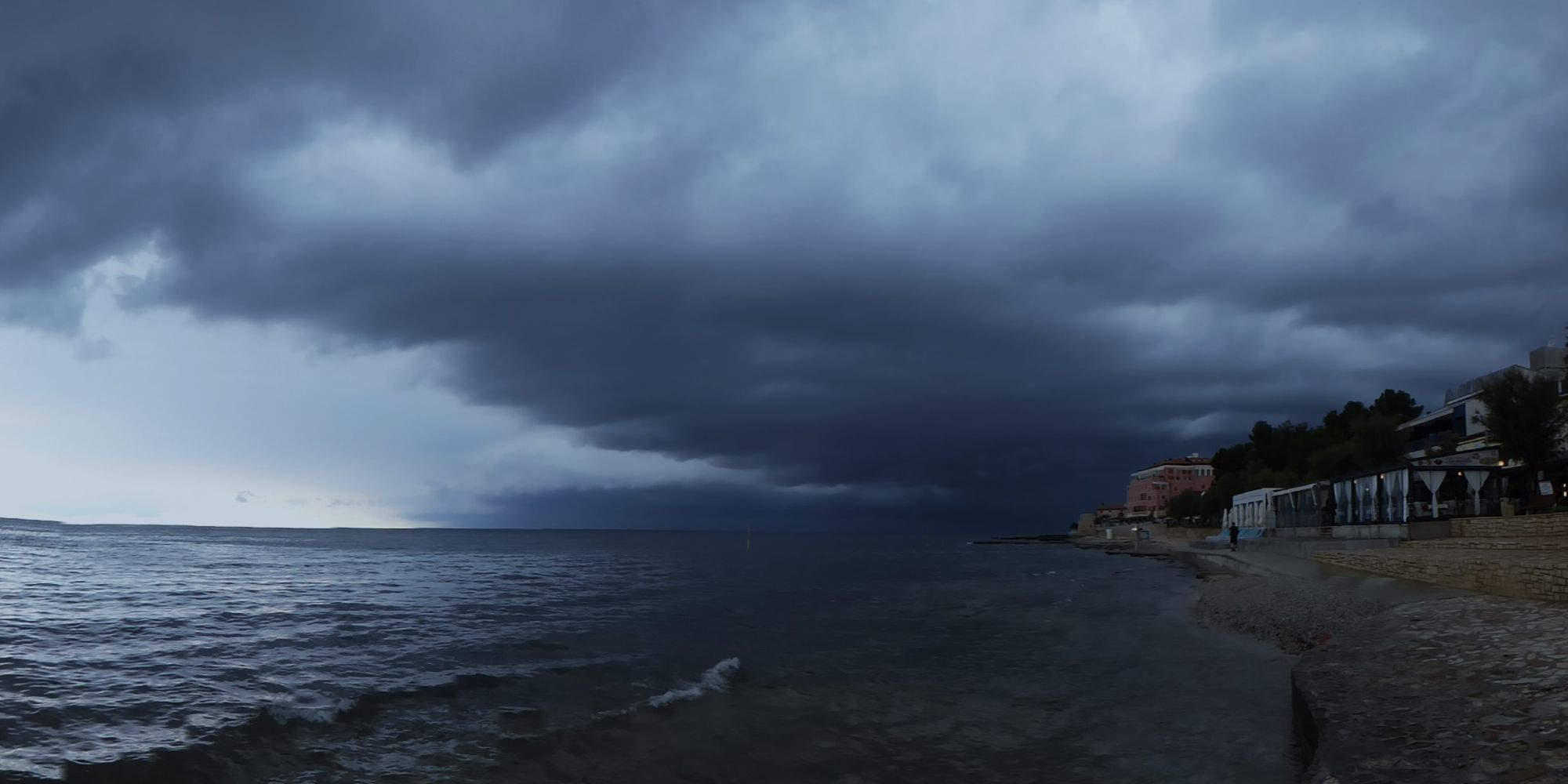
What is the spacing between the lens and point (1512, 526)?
33.2 m

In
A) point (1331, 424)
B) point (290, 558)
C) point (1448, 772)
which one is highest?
point (1331, 424)

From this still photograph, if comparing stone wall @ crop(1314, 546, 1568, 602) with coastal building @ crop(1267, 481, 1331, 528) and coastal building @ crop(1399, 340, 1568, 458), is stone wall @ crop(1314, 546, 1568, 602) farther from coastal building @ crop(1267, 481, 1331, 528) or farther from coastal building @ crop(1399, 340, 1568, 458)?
coastal building @ crop(1399, 340, 1568, 458)

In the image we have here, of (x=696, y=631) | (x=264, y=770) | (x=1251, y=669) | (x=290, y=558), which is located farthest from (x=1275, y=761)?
(x=290, y=558)

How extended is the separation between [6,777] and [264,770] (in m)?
2.83

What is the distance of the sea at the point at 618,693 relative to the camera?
42.2ft

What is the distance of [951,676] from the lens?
20.9 meters

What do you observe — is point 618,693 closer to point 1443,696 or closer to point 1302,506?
point 1443,696

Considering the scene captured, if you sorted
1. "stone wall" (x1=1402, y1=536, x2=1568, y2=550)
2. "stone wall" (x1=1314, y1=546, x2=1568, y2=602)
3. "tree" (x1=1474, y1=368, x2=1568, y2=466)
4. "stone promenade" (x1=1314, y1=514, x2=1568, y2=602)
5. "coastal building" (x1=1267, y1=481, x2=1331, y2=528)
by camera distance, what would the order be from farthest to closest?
"coastal building" (x1=1267, y1=481, x2=1331, y2=528) < "tree" (x1=1474, y1=368, x2=1568, y2=466) < "stone wall" (x1=1402, y1=536, x2=1568, y2=550) < "stone promenade" (x1=1314, y1=514, x2=1568, y2=602) < "stone wall" (x1=1314, y1=546, x2=1568, y2=602)

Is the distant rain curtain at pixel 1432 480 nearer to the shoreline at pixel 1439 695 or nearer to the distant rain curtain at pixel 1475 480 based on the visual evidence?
the distant rain curtain at pixel 1475 480

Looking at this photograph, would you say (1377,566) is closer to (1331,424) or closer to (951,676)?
(951,676)


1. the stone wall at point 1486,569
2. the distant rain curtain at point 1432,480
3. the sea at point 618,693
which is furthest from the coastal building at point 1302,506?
the sea at point 618,693

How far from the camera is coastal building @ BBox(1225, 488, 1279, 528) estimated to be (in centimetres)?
8177

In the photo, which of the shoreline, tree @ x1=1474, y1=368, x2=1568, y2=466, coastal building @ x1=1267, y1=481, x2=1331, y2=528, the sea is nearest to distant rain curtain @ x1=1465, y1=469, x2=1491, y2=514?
tree @ x1=1474, y1=368, x2=1568, y2=466

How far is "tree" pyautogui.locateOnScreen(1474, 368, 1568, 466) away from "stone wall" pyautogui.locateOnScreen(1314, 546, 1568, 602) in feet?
68.2
